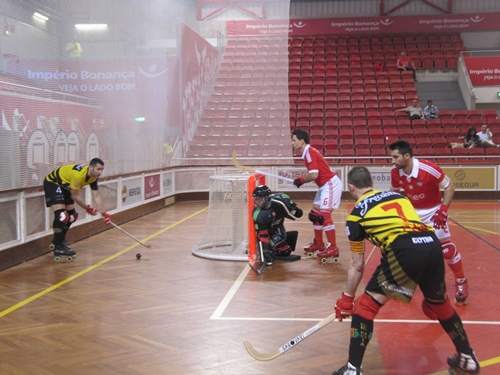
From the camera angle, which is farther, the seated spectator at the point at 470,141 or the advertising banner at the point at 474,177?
the seated spectator at the point at 470,141

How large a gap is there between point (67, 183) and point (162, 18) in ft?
26.6

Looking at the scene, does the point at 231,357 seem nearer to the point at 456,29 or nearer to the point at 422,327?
the point at 422,327

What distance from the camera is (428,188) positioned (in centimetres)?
601

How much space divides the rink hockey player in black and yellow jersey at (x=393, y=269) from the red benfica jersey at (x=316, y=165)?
4133 mm

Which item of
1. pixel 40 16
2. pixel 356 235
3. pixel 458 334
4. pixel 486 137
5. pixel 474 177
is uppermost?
pixel 40 16

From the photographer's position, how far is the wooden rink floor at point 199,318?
4398mm

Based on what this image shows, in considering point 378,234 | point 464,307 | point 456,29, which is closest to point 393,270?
point 378,234

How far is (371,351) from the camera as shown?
15.1ft

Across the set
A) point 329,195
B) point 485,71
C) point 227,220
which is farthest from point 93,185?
point 485,71

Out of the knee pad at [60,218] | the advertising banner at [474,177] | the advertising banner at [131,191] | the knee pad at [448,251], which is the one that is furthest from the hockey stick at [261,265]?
the advertising banner at [474,177]

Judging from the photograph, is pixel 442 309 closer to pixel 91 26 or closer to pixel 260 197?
pixel 260 197

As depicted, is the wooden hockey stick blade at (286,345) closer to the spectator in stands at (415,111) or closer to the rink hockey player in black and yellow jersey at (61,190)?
the rink hockey player in black and yellow jersey at (61,190)

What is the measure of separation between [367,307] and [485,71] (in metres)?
21.6

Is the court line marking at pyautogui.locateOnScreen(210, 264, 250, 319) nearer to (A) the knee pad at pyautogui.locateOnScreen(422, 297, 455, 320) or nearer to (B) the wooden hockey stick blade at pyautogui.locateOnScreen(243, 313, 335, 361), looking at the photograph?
(B) the wooden hockey stick blade at pyautogui.locateOnScreen(243, 313, 335, 361)
